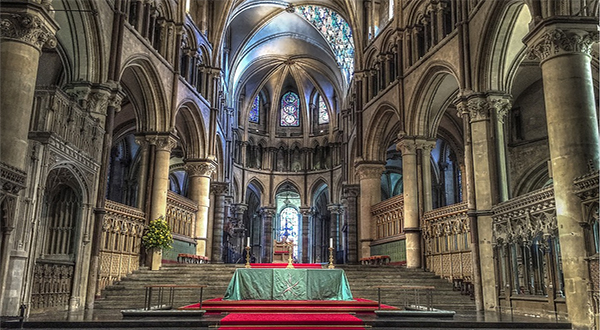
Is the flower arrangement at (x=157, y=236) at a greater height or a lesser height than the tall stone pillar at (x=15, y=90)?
lesser

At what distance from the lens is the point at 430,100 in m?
20.3

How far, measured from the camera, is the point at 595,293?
30.8ft

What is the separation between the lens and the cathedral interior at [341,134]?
33.4 feet

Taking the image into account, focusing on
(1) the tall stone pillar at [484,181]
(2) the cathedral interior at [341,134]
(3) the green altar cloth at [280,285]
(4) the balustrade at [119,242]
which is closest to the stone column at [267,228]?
(2) the cathedral interior at [341,134]

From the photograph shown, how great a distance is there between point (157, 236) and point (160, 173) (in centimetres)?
288

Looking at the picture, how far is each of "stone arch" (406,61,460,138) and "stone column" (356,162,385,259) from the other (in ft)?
16.1

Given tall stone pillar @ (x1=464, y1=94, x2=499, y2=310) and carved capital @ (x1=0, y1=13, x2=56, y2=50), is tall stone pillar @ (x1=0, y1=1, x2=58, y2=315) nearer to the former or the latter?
carved capital @ (x1=0, y1=13, x2=56, y2=50)

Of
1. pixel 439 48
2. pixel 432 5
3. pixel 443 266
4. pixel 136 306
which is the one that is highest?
pixel 432 5

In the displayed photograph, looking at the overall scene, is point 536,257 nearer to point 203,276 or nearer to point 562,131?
point 562,131

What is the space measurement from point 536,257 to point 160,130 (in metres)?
14.3

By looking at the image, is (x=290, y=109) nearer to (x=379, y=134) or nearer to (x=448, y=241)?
(x=379, y=134)

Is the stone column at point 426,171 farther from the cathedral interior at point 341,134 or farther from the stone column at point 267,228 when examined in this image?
the stone column at point 267,228

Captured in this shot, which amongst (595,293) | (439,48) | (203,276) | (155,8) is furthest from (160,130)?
(595,293)

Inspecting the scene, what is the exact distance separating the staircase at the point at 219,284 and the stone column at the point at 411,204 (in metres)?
1.35
